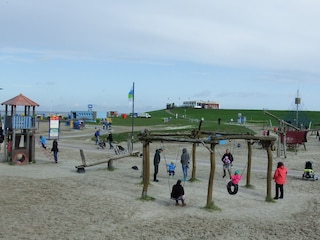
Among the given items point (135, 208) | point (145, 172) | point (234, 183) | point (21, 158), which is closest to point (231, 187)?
point (234, 183)

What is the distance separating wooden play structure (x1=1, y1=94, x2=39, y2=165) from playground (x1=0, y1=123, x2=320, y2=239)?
134 cm

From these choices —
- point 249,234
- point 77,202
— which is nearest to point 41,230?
point 77,202

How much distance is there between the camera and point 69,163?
1003 inches

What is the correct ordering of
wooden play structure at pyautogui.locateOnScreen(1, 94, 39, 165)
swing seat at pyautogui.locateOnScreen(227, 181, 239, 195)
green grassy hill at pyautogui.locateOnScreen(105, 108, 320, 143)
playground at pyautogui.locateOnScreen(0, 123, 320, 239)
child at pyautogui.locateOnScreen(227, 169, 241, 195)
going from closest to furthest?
playground at pyautogui.locateOnScreen(0, 123, 320, 239) → child at pyautogui.locateOnScreen(227, 169, 241, 195) → swing seat at pyautogui.locateOnScreen(227, 181, 239, 195) → wooden play structure at pyautogui.locateOnScreen(1, 94, 39, 165) → green grassy hill at pyautogui.locateOnScreen(105, 108, 320, 143)

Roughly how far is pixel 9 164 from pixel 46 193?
29.4ft

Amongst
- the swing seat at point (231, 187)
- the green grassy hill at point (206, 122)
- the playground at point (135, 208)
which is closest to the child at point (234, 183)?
the swing seat at point (231, 187)

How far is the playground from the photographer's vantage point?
11781 millimetres

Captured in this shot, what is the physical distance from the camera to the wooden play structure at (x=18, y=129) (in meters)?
24.1

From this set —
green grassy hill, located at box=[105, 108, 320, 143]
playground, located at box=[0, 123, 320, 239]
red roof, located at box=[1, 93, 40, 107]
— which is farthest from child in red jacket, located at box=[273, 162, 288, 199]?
green grassy hill, located at box=[105, 108, 320, 143]

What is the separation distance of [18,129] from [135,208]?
13.3 m

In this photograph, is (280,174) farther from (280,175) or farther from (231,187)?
(231,187)

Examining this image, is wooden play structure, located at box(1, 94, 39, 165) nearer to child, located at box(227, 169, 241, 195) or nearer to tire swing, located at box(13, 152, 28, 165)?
tire swing, located at box(13, 152, 28, 165)

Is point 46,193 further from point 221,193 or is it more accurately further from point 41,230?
point 221,193

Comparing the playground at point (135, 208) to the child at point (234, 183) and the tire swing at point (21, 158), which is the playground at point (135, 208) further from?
the tire swing at point (21, 158)
